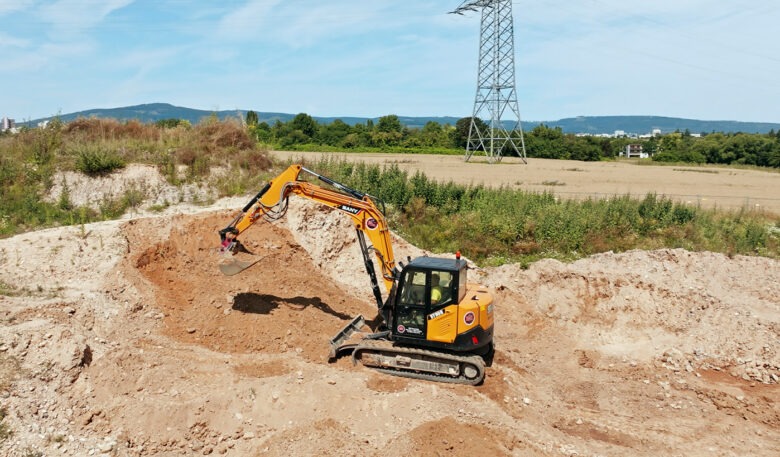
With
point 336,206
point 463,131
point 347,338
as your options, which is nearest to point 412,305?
point 347,338

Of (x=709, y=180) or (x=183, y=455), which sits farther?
(x=709, y=180)

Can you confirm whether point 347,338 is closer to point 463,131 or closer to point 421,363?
point 421,363

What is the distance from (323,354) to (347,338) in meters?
0.56

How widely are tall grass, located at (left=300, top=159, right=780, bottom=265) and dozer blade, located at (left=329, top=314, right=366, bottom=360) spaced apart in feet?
19.6

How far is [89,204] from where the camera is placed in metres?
17.7

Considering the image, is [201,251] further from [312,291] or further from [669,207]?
[669,207]

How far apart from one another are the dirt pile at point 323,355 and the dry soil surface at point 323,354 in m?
0.04

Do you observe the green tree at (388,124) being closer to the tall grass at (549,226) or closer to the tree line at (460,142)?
the tree line at (460,142)

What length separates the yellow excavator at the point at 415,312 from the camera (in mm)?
10680

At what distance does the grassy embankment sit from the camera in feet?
57.2

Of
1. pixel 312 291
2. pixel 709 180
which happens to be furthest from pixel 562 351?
pixel 709 180

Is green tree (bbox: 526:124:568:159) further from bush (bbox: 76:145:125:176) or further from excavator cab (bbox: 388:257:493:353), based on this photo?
excavator cab (bbox: 388:257:493:353)

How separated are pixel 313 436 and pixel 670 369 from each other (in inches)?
308

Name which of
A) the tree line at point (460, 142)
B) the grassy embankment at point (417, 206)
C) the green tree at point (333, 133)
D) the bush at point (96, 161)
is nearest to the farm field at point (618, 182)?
the grassy embankment at point (417, 206)
